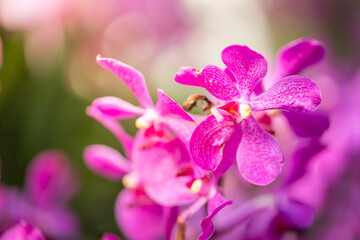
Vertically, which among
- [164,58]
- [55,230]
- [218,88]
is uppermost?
[218,88]

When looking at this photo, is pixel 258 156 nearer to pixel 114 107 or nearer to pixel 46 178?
pixel 114 107

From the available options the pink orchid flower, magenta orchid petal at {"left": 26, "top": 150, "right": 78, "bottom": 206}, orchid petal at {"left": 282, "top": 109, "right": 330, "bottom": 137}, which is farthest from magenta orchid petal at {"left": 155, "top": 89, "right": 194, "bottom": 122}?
magenta orchid petal at {"left": 26, "top": 150, "right": 78, "bottom": 206}

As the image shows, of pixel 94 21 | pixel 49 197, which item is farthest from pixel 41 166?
pixel 94 21

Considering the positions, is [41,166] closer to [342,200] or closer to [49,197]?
[49,197]

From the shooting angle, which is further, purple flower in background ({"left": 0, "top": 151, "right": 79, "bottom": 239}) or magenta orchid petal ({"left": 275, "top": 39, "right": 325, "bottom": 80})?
purple flower in background ({"left": 0, "top": 151, "right": 79, "bottom": 239})

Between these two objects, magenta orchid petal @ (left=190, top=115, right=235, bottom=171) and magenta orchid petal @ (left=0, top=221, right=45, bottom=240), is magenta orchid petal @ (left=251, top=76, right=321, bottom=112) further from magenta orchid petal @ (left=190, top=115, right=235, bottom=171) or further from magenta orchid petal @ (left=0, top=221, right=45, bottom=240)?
magenta orchid petal @ (left=0, top=221, right=45, bottom=240)
